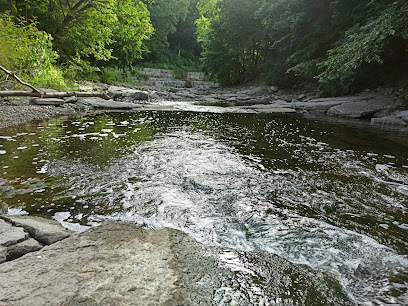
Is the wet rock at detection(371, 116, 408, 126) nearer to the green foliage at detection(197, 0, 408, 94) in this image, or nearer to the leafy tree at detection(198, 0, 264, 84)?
the green foliage at detection(197, 0, 408, 94)

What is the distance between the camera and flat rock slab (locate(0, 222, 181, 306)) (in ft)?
4.04

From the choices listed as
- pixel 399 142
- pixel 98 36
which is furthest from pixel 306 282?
pixel 98 36

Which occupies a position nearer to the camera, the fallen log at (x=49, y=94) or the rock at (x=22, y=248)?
the rock at (x=22, y=248)

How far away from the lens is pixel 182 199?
262 cm

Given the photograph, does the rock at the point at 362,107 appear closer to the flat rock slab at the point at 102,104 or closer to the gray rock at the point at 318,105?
the gray rock at the point at 318,105

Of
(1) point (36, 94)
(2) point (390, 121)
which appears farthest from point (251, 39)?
(1) point (36, 94)

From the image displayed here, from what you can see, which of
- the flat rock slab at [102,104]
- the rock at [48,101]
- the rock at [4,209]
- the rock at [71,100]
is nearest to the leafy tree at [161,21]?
the flat rock slab at [102,104]

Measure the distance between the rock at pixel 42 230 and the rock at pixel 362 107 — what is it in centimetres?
993

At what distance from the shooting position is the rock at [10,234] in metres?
1.61

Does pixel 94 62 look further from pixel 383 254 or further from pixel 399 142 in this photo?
pixel 383 254

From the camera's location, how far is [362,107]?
372 inches

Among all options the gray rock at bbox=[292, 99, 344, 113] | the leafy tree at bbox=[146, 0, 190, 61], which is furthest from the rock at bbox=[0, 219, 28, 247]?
the leafy tree at bbox=[146, 0, 190, 61]

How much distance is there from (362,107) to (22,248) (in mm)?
10756

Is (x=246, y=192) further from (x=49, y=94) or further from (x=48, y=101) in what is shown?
(x=48, y=101)
